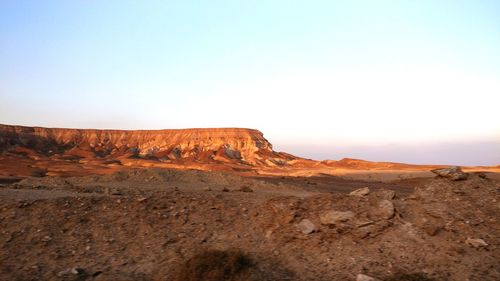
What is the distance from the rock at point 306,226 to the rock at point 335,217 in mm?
273

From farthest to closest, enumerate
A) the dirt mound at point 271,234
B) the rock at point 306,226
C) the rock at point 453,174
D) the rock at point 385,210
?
the rock at point 453,174 < the rock at point 385,210 < the rock at point 306,226 < the dirt mound at point 271,234

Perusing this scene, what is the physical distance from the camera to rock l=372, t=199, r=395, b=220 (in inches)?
370

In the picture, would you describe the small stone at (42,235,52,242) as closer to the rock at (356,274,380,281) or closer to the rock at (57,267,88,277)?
the rock at (57,267,88,277)

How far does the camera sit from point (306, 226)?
9352mm

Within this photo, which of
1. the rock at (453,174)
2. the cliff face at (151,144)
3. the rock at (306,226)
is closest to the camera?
the rock at (306,226)

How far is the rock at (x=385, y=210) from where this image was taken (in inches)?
370

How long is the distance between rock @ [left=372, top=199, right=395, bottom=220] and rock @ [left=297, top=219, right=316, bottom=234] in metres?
1.48

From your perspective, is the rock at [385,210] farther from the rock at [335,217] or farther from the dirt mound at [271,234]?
the rock at [335,217]

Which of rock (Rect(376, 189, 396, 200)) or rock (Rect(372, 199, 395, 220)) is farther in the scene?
rock (Rect(376, 189, 396, 200))

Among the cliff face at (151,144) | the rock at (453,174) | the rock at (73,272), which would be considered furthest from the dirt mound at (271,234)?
the cliff face at (151,144)

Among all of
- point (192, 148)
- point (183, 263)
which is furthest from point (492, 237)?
point (192, 148)

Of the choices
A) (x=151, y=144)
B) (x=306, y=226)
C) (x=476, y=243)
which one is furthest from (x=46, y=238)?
(x=151, y=144)

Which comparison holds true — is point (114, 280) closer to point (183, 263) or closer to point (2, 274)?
point (183, 263)

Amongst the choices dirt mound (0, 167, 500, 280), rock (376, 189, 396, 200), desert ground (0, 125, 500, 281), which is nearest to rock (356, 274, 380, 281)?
desert ground (0, 125, 500, 281)
